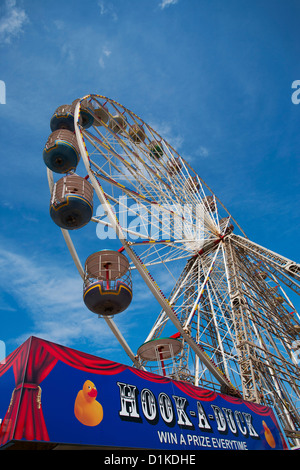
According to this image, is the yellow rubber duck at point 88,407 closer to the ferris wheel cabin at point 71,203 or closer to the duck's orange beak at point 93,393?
the duck's orange beak at point 93,393

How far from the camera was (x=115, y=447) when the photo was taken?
21.6ft

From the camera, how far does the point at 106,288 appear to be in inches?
405

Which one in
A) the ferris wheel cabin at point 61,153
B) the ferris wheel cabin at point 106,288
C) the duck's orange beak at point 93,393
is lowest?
the duck's orange beak at point 93,393

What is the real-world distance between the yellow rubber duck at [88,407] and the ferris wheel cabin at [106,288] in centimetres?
345

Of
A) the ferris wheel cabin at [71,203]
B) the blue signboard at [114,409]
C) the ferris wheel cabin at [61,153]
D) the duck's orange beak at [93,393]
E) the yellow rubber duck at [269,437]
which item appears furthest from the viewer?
the ferris wheel cabin at [61,153]

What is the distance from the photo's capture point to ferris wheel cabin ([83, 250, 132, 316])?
1027cm

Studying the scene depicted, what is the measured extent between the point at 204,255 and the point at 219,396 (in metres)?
10.4

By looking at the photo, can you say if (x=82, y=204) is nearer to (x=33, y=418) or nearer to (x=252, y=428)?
(x=33, y=418)

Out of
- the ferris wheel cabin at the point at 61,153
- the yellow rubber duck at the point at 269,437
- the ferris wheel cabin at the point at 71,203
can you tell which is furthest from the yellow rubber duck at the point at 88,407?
the ferris wheel cabin at the point at 61,153

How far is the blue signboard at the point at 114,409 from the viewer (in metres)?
5.97

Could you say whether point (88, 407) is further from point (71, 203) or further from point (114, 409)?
point (71, 203)

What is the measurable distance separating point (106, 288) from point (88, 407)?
3980mm

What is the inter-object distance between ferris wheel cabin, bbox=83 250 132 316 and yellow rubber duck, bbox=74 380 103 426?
136 inches
